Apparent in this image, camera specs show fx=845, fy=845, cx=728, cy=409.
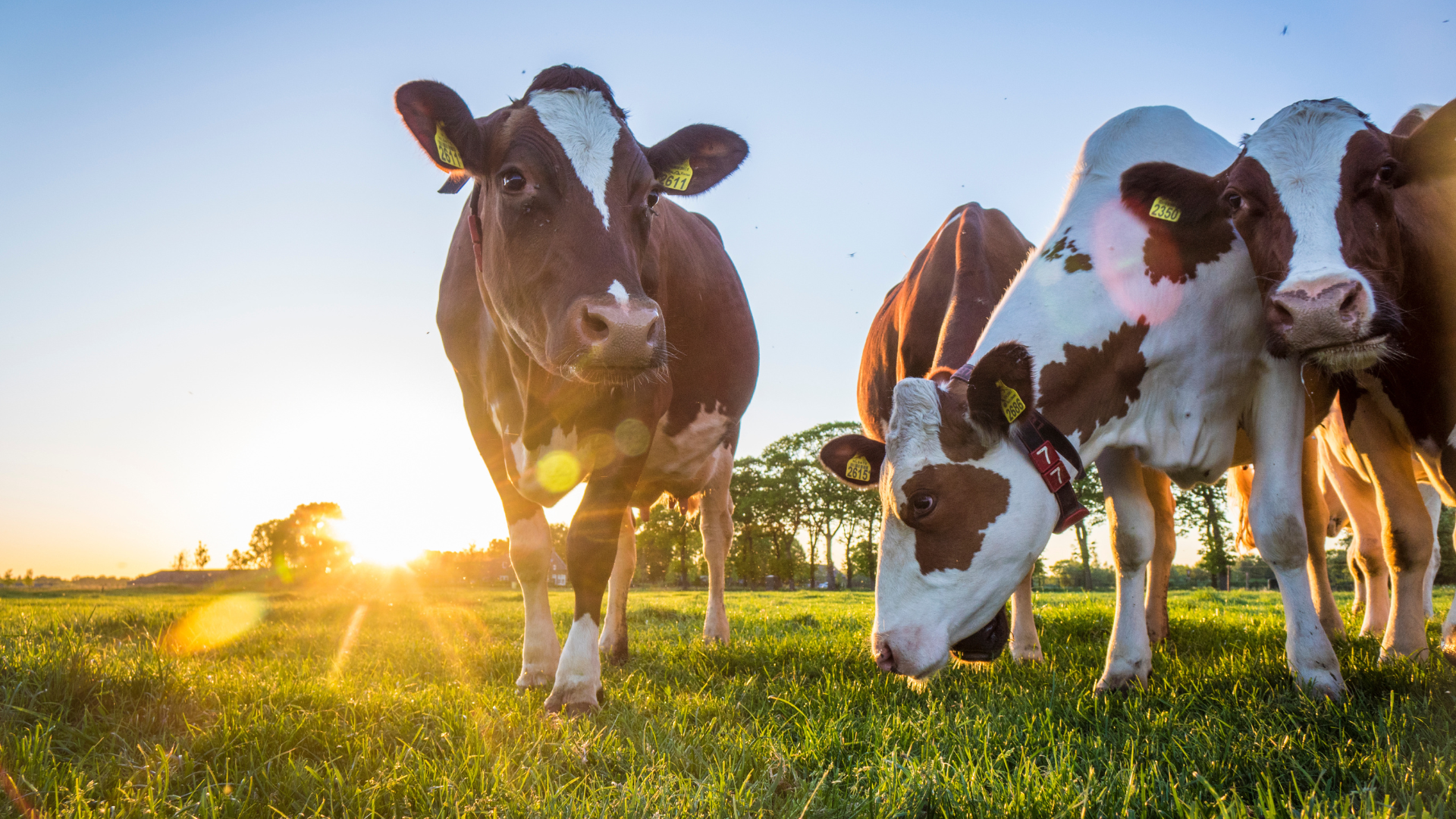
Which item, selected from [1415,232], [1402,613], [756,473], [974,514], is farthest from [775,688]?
[756,473]

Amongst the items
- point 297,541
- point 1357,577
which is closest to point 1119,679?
point 1357,577

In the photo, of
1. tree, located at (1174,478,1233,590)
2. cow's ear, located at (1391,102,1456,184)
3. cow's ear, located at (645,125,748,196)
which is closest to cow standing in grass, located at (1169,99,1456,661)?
cow's ear, located at (1391,102,1456,184)

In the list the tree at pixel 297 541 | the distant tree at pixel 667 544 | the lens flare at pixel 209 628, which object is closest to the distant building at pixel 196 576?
the tree at pixel 297 541

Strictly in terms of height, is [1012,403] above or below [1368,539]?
above

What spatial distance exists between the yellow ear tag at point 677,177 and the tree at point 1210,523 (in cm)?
3824

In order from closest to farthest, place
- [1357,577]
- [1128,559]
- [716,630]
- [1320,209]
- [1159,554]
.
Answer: [1320,209] < [1128,559] < [1159,554] < [1357,577] < [716,630]

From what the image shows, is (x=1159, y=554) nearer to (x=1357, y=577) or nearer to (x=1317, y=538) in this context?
(x=1317, y=538)

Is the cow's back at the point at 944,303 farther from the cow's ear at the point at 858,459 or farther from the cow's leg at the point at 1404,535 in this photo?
the cow's leg at the point at 1404,535

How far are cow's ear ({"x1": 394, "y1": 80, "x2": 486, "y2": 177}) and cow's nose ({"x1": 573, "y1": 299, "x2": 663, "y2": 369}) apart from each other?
1.14 m

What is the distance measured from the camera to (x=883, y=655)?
11.4 ft

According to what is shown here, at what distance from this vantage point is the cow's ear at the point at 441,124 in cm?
388

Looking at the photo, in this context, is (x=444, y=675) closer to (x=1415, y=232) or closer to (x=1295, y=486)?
(x=1295, y=486)

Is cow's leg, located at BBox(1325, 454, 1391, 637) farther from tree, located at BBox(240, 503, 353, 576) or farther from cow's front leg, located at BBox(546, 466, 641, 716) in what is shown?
tree, located at BBox(240, 503, 353, 576)

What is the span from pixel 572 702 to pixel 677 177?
2.67 m
